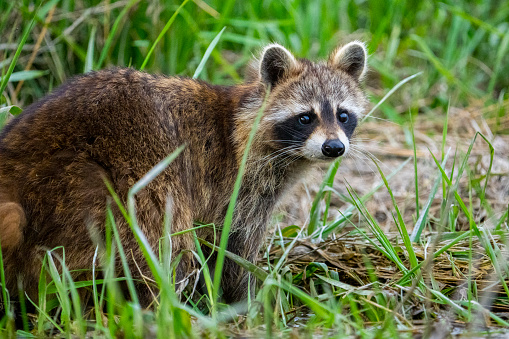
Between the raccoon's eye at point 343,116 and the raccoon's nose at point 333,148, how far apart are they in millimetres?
372

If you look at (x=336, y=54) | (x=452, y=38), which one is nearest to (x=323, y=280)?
(x=336, y=54)

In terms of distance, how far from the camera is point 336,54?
4348 mm

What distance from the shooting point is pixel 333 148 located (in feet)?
12.4

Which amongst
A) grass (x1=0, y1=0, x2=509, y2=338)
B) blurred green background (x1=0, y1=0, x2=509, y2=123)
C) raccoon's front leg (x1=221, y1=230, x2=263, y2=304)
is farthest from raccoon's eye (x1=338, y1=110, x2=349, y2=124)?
blurred green background (x1=0, y1=0, x2=509, y2=123)

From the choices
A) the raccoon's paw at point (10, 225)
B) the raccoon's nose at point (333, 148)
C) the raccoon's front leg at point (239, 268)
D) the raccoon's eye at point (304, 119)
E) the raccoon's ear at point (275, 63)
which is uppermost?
the raccoon's ear at point (275, 63)

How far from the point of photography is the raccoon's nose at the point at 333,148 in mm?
3766

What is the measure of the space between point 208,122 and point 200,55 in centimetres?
211

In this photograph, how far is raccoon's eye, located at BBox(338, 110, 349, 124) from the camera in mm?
4117

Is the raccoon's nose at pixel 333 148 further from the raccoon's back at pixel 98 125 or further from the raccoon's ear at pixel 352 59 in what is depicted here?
the raccoon's back at pixel 98 125

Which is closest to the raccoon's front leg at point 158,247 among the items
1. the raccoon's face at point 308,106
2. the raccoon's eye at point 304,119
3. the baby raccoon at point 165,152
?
the baby raccoon at point 165,152

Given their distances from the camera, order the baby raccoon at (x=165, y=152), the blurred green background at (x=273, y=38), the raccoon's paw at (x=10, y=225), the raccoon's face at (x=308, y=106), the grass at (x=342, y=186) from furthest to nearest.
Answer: the blurred green background at (x=273, y=38), the raccoon's face at (x=308, y=106), the baby raccoon at (x=165, y=152), the raccoon's paw at (x=10, y=225), the grass at (x=342, y=186)

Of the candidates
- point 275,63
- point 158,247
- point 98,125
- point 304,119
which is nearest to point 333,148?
point 304,119

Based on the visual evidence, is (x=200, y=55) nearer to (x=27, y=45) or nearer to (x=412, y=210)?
(x=27, y=45)

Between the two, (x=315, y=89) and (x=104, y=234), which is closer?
(x=104, y=234)
